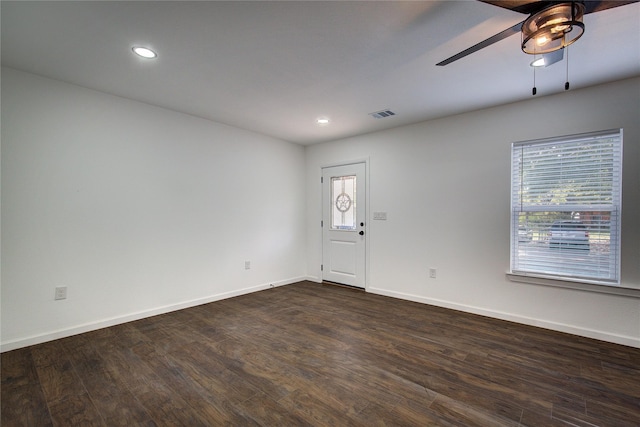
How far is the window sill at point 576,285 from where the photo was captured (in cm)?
266

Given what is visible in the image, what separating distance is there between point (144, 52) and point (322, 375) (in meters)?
2.87

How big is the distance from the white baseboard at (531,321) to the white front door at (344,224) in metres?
0.77

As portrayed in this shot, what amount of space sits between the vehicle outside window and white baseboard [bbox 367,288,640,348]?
2.68ft

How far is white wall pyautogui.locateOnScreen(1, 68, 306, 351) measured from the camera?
103 inches

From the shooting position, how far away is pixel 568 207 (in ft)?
9.75

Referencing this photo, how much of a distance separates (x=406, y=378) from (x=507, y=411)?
2.05 ft

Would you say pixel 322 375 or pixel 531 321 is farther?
pixel 531 321

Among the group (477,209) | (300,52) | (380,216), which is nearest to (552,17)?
(300,52)

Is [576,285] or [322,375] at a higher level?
[576,285]

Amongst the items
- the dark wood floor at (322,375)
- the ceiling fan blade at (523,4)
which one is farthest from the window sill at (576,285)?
the ceiling fan blade at (523,4)

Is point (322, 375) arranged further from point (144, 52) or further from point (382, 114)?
point (382, 114)

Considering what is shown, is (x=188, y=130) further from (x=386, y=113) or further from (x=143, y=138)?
(x=386, y=113)

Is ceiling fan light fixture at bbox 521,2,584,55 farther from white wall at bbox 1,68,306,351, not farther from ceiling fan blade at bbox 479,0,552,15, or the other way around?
white wall at bbox 1,68,306,351

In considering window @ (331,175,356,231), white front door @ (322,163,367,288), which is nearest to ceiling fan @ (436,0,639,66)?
white front door @ (322,163,367,288)
